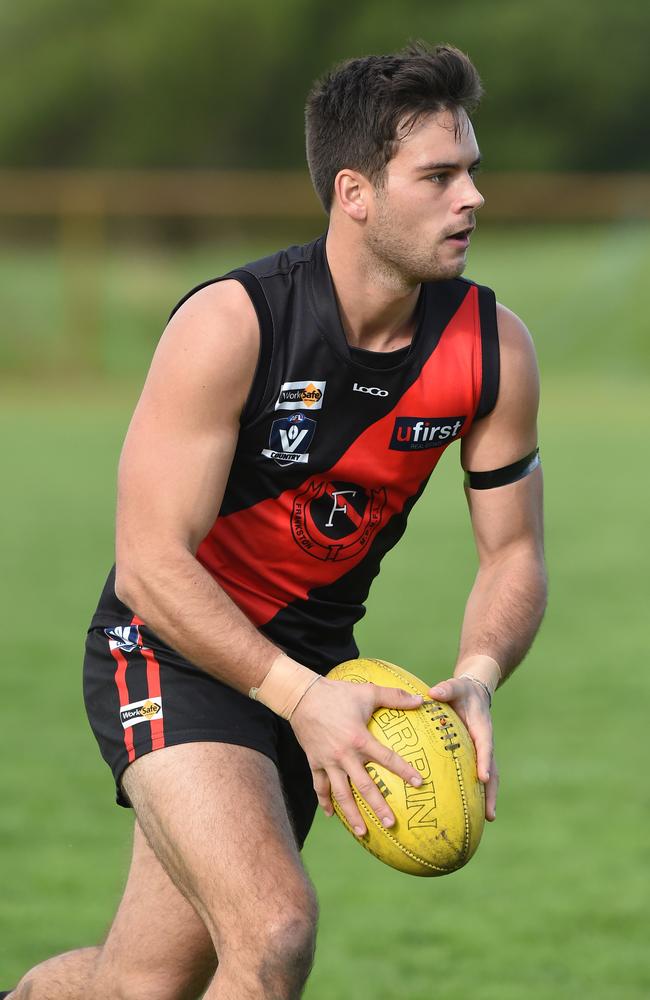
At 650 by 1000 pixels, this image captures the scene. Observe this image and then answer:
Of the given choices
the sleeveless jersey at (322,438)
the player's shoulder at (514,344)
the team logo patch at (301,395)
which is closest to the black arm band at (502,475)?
the sleeveless jersey at (322,438)

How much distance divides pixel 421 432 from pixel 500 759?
3.73m

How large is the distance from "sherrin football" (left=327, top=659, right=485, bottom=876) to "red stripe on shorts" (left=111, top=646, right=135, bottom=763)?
1.90 feet

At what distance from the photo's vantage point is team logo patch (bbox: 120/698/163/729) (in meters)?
3.95

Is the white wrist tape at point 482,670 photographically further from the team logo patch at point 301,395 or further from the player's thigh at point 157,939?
the player's thigh at point 157,939

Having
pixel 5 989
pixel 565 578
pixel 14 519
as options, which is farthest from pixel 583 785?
pixel 14 519

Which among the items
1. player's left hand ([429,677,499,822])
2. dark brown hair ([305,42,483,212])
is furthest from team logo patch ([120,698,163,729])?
dark brown hair ([305,42,483,212])

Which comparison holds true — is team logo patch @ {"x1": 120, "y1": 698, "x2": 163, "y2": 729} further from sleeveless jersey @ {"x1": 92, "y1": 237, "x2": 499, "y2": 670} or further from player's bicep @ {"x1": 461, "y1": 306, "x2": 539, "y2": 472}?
player's bicep @ {"x1": 461, "y1": 306, "x2": 539, "y2": 472}

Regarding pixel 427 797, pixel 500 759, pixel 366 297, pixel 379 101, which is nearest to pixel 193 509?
pixel 366 297

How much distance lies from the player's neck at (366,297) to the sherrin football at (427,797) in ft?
3.28

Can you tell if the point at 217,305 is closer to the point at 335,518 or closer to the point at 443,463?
the point at 335,518

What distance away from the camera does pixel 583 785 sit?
7.12 meters

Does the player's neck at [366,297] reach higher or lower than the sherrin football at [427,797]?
higher

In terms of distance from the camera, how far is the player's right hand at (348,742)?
3508mm

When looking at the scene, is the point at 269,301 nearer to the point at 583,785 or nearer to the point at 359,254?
the point at 359,254
